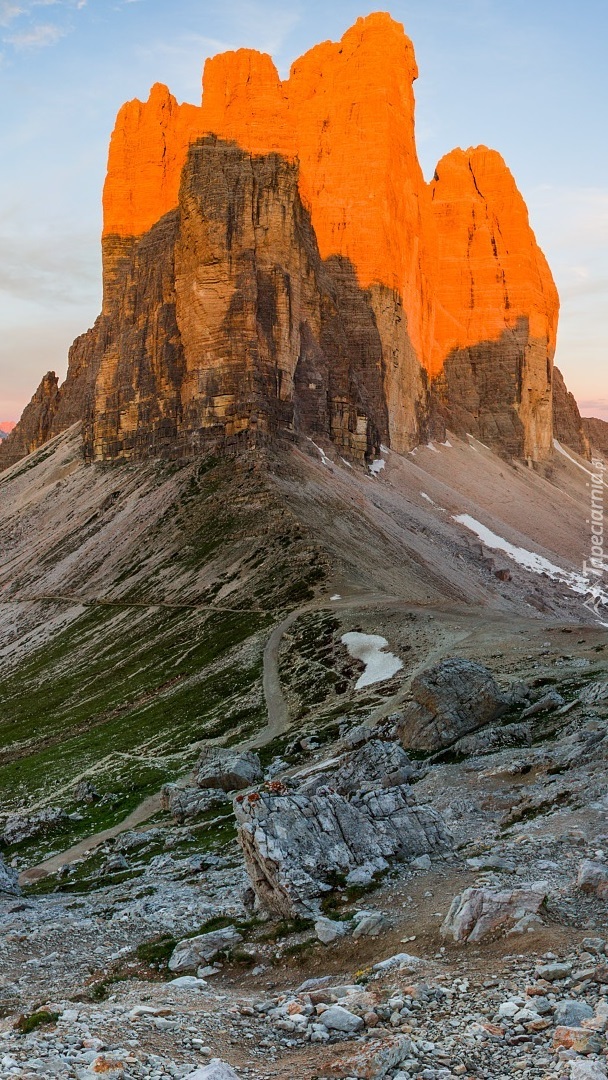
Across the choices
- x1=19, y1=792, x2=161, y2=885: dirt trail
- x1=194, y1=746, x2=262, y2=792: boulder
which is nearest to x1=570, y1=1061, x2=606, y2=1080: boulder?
x1=19, y1=792, x2=161, y2=885: dirt trail

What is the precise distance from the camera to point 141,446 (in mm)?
154125

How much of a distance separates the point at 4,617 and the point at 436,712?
314 ft

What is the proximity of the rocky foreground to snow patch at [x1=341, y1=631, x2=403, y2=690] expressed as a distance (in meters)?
23.9

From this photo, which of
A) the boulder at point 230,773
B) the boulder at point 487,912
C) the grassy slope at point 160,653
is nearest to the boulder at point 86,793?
the grassy slope at point 160,653

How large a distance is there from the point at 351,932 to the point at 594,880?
17.9ft

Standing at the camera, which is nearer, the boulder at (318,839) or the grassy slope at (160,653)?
the boulder at (318,839)

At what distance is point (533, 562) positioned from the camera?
158m

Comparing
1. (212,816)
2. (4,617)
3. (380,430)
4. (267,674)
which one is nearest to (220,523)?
(4,617)

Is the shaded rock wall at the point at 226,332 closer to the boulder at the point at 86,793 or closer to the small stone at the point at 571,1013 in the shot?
the boulder at the point at 86,793

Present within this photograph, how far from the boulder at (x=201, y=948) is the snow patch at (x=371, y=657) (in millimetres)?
42339

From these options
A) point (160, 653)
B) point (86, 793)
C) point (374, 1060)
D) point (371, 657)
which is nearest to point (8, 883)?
point (86, 793)

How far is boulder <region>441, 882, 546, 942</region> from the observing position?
19.4 m

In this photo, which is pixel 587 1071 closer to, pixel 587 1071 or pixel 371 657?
pixel 587 1071

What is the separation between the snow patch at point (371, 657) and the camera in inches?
2650
